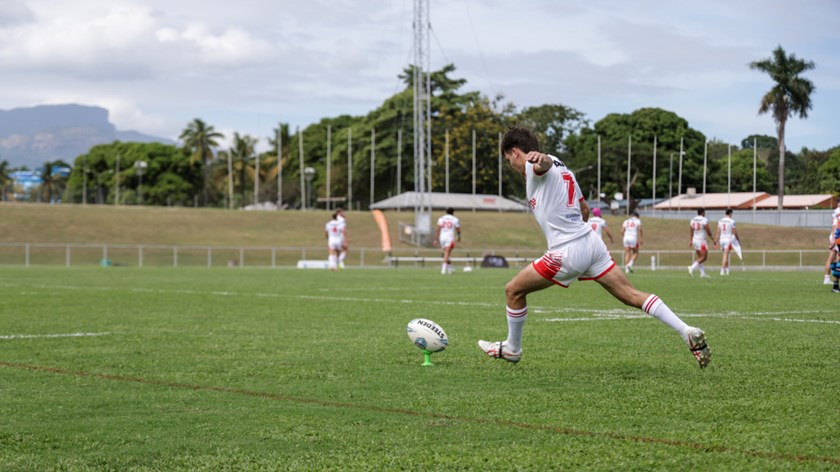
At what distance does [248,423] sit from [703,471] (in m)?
2.86

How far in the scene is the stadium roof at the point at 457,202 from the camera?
305ft

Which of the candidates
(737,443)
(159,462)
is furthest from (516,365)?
(159,462)

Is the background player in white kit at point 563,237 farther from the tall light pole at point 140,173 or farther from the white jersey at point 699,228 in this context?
the tall light pole at point 140,173

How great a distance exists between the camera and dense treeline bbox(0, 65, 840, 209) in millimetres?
77875

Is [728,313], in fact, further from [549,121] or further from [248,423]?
[549,121]

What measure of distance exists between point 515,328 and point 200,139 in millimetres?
133594

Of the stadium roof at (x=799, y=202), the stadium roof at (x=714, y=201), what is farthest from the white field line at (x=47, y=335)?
the stadium roof at (x=714, y=201)

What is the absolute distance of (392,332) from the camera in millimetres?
12406

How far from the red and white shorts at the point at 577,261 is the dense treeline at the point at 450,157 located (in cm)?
4577

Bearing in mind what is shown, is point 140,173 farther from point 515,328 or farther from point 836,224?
point 515,328

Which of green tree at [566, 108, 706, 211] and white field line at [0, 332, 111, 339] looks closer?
white field line at [0, 332, 111, 339]

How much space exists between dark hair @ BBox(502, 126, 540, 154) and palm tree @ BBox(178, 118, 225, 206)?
131951 millimetres

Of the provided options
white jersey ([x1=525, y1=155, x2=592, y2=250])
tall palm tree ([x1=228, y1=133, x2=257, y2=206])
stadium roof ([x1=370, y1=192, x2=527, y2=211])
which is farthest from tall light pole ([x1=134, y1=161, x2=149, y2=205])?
white jersey ([x1=525, y1=155, x2=592, y2=250])

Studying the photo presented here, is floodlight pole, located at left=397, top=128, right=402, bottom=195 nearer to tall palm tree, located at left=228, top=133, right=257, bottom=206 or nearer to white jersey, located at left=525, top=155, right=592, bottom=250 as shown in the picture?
tall palm tree, located at left=228, top=133, right=257, bottom=206
